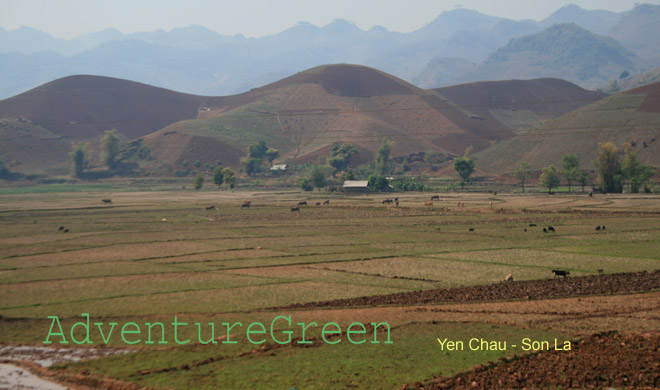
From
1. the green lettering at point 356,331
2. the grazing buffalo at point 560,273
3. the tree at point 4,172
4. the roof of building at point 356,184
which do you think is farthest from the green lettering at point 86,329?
the tree at point 4,172

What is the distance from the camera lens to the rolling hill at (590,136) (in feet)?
440

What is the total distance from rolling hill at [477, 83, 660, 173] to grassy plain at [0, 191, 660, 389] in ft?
236

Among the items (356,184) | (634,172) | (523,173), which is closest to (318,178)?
(356,184)

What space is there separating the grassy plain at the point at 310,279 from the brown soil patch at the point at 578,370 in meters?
1.04

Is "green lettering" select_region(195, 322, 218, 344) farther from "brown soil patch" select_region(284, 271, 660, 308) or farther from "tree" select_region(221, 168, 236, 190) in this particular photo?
"tree" select_region(221, 168, 236, 190)

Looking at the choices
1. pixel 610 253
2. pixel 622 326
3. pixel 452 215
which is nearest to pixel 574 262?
pixel 610 253

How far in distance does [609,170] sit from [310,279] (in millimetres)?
85721

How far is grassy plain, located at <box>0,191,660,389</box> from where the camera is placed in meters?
19.6

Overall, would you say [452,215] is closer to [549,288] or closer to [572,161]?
[549,288]

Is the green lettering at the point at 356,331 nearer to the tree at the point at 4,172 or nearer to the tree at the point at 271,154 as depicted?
the tree at the point at 271,154

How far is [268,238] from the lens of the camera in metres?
52.1

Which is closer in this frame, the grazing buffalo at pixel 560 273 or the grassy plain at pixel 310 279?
the grassy plain at pixel 310 279

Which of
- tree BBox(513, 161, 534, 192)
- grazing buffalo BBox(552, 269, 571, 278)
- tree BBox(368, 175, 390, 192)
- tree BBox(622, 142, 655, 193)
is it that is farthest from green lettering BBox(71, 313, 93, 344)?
tree BBox(513, 161, 534, 192)

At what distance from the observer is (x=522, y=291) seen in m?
28.5
